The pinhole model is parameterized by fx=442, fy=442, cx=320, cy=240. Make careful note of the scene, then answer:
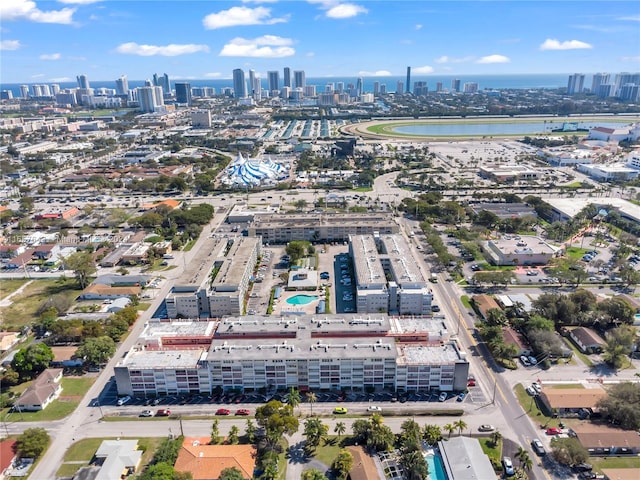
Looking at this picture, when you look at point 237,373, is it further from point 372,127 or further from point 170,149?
point 372,127

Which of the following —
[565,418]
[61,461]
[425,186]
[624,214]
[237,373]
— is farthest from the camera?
[425,186]

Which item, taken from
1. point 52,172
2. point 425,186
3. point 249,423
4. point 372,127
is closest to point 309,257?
point 249,423

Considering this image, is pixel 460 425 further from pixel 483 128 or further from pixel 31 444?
pixel 483 128

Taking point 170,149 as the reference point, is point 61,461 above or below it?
below

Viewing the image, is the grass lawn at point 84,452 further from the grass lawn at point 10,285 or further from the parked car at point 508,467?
the grass lawn at point 10,285

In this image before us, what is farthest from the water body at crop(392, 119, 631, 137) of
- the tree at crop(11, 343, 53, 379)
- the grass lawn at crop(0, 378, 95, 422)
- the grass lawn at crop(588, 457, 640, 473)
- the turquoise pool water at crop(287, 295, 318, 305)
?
the grass lawn at crop(0, 378, 95, 422)

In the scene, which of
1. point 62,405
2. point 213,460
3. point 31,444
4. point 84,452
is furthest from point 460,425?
point 62,405
